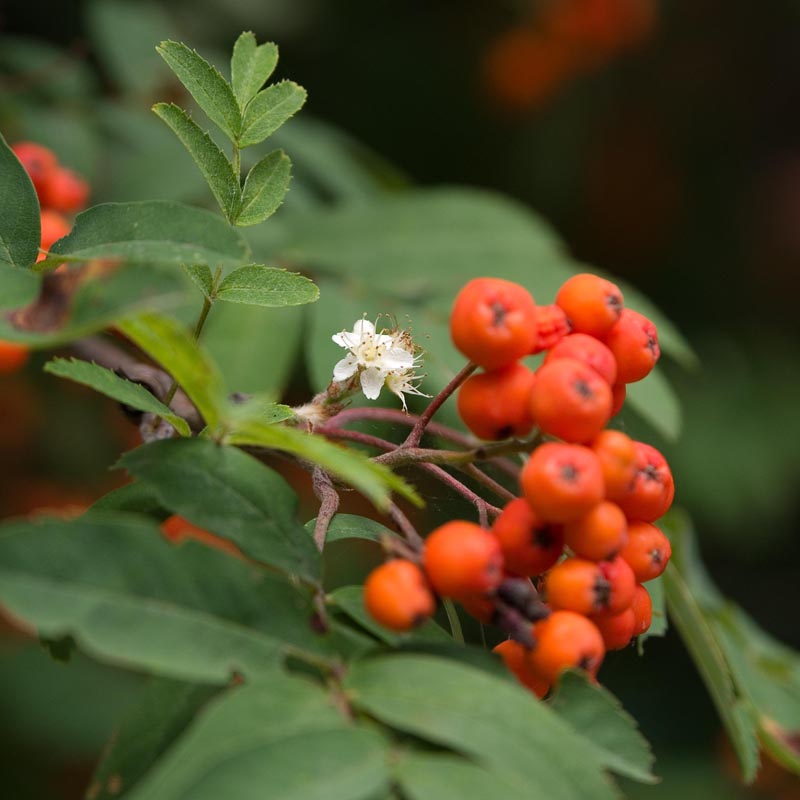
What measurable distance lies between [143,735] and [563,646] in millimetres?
344

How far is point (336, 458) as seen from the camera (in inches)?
28.5

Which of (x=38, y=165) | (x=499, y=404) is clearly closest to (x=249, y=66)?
(x=499, y=404)

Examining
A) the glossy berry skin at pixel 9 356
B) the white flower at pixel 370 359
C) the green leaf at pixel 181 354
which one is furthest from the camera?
the glossy berry skin at pixel 9 356

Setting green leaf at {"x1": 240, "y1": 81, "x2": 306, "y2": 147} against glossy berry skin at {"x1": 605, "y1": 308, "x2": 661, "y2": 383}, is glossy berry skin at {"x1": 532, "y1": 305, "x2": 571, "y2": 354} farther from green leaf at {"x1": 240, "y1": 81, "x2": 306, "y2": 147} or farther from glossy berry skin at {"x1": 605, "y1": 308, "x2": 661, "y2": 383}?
green leaf at {"x1": 240, "y1": 81, "x2": 306, "y2": 147}

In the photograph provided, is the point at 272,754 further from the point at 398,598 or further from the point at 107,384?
→ the point at 107,384

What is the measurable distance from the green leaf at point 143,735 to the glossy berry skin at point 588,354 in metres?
0.42

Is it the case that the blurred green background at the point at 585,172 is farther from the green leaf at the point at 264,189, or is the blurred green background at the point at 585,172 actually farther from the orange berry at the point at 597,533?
the orange berry at the point at 597,533

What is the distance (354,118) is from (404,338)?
2.48 meters

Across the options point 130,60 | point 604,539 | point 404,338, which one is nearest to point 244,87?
point 404,338

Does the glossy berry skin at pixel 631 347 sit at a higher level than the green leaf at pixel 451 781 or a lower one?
higher

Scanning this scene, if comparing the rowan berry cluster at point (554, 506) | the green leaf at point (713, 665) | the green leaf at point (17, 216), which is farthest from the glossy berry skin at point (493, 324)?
the green leaf at point (713, 665)

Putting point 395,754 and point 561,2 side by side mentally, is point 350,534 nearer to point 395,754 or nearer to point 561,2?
point 395,754

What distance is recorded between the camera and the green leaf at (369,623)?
2.75 ft

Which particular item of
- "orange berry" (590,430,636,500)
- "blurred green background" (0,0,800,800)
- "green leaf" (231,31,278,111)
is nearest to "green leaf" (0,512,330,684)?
"orange berry" (590,430,636,500)
